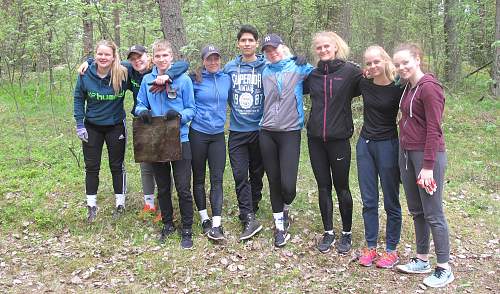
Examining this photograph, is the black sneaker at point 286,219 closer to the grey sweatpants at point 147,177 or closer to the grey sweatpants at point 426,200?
the grey sweatpants at point 426,200

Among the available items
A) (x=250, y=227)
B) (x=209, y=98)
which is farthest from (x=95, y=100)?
(x=250, y=227)

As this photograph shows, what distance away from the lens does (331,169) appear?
5121mm

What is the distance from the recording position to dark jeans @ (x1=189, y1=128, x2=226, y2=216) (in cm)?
529

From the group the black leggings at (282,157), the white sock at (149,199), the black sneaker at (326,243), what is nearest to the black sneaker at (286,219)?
the black sneaker at (326,243)

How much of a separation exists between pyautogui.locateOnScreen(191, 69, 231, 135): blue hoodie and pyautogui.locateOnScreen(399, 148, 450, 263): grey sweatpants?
205 centimetres

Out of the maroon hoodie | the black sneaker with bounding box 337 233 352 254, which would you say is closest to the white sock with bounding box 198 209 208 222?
the black sneaker with bounding box 337 233 352 254

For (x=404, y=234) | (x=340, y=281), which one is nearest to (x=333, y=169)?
(x=340, y=281)

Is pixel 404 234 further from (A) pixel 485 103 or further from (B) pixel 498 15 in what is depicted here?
(B) pixel 498 15

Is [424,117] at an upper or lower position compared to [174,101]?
lower

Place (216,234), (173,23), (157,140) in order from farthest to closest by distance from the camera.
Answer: (173,23)
(216,234)
(157,140)

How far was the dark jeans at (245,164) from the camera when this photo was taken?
5398 mm

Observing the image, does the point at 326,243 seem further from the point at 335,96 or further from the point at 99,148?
the point at 99,148

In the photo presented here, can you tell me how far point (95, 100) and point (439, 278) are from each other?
4392 mm

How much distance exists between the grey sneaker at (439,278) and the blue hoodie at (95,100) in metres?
4.05
